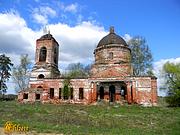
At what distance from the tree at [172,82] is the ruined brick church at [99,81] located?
2294mm

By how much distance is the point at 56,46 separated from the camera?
134 ft

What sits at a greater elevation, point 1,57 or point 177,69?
point 1,57

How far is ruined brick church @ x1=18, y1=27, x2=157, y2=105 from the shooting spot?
34.5 meters

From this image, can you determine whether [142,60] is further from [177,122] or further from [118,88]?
[177,122]

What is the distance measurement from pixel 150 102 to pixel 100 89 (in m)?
7.07

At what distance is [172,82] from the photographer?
1436 inches

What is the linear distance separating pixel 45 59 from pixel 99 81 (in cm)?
882

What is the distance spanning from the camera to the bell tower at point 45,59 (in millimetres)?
38531

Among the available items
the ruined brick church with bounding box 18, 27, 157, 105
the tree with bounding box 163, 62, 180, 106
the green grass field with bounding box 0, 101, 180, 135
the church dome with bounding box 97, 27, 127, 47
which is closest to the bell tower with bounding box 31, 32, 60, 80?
the ruined brick church with bounding box 18, 27, 157, 105

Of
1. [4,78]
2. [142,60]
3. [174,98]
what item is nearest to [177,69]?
[174,98]

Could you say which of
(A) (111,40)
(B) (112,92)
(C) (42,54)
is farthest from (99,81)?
(C) (42,54)

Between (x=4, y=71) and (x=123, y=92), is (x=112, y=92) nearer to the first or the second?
(x=123, y=92)

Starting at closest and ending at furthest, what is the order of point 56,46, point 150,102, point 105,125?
point 105,125
point 150,102
point 56,46

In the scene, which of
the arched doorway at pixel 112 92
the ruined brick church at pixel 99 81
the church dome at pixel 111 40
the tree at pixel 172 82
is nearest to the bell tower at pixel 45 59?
the ruined brick church at pixel 99 81
